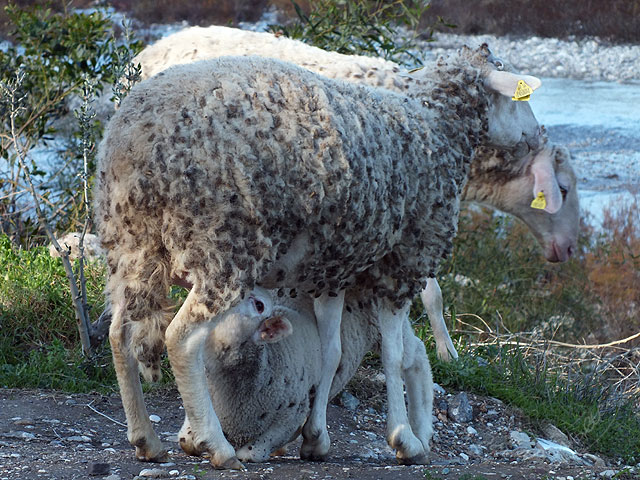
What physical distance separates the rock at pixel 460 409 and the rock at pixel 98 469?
6.82 feet

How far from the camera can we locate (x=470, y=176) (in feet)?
→ 19.9

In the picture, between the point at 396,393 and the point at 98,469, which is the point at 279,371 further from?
the point at 98,469

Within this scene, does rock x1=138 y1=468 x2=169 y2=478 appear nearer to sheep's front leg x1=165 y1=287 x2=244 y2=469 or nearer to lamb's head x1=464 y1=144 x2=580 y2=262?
sheep's front leg x1=165 y1=287 x2=244 y2=469

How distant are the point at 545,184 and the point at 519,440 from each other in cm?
160

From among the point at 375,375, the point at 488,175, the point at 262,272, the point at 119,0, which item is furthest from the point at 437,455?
the point at 119,0

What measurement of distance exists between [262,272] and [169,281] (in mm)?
363

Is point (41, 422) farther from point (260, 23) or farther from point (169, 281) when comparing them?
point (260, 23)

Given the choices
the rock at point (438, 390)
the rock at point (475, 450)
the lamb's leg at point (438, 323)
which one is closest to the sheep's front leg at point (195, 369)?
the rock at point (475, 450)

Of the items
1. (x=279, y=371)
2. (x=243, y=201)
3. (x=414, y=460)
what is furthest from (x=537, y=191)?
(x=243, y=201)

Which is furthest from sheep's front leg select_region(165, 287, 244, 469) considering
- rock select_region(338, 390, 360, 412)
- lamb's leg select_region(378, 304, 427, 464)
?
rock select_region(338, 390, 360, 412)

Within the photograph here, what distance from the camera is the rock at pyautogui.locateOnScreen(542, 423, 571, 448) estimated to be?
192 inches

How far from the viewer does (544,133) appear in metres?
5.61

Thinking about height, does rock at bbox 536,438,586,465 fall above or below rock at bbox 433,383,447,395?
below

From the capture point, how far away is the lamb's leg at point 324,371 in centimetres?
396
